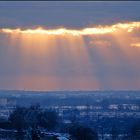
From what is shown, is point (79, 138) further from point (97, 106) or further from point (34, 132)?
point (97, 106)

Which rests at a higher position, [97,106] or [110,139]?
[97,106]

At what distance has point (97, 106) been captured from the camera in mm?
197750

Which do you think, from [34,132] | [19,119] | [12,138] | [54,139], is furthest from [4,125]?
[34,132]

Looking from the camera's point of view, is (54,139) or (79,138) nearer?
(54,139)

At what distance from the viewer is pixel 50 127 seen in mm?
75688

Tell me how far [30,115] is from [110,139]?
13.7m

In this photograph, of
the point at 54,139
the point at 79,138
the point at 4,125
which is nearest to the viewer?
the point at 54,139

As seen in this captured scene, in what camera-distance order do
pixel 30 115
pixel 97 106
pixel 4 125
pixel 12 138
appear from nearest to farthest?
pixel 12 138 → pixel 4 125 → pixel 30 115 → pixel 97 106

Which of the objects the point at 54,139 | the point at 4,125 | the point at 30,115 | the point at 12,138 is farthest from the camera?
the point at 30,115

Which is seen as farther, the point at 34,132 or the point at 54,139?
the point at 54,139

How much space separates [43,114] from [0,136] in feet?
94.1

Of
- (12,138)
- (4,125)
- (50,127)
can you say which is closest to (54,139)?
(12,138)

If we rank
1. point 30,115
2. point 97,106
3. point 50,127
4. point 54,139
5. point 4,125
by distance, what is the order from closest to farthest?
point 54,139
point 4,125
point 50,127
point 30,115
point 97,106

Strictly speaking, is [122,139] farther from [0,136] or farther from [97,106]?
[97,106]
